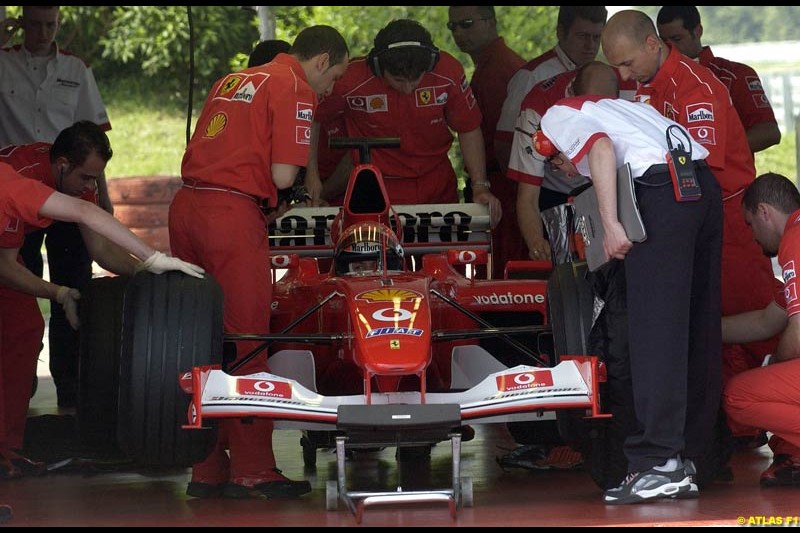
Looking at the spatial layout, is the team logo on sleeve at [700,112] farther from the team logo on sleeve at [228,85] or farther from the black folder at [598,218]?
the team logo on sleeve at [228,85]

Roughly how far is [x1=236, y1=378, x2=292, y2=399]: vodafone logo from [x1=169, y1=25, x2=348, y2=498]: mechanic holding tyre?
588 millimetres

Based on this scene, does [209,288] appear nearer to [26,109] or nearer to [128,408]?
[128,408]

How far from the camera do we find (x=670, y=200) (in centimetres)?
488

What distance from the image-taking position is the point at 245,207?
5.49 metres

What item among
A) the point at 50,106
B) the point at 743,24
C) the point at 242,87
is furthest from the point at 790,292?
the point at 743,24

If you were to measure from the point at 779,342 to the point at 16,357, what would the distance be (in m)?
3.30

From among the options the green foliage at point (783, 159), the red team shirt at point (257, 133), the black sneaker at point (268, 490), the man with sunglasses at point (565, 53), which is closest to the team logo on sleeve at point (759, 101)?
the man with sunglasses at point (565, 53)

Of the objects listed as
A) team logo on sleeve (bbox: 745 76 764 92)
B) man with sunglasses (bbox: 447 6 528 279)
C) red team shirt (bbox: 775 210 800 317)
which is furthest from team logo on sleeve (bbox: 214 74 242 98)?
team logo on sleeve (bbox: 745 76 764 92)

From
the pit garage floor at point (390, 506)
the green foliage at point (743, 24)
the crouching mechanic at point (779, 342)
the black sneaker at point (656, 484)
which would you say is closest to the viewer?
the pit garage floor at point (390, 506)

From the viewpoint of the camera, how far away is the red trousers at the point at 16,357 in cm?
620

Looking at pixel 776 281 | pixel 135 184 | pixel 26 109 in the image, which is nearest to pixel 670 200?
pixel 776 281

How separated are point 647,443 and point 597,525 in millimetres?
438

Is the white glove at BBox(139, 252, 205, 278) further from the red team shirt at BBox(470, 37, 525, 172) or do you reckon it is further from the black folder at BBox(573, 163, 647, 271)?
the red team shirt at BBox(470, 37, 525, 172)

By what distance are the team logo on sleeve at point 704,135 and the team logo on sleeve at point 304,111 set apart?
149cm
